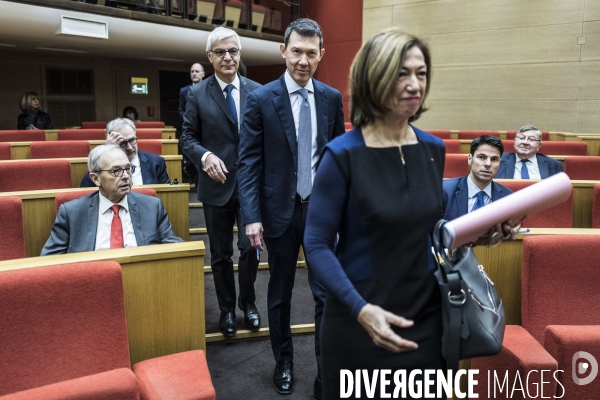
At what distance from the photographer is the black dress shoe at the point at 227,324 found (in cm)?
238

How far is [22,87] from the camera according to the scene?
8.59 m

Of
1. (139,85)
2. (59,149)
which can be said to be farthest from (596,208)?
(139,85)

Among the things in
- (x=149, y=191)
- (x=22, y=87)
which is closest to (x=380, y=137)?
(x=149, y=191)

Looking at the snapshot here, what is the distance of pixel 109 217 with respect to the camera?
2.02 metres

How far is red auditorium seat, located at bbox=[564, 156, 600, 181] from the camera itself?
3418mm

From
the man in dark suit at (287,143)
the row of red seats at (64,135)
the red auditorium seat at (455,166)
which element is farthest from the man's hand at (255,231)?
the row of red seats at (64,135)

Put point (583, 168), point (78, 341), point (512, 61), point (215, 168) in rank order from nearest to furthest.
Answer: point (78, 341), point (215, 168), point (583, 168), point (512, 61)

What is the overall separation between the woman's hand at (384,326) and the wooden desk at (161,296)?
740 mm

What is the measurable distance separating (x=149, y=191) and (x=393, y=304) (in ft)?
4.77

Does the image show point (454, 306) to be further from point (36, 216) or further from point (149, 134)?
point (149, 134)

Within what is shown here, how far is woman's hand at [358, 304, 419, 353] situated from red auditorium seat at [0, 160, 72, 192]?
243 cm

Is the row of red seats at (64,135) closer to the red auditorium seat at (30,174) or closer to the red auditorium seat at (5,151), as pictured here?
the red auditorium seat at (5,151)

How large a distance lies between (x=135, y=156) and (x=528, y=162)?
2544 millimetres

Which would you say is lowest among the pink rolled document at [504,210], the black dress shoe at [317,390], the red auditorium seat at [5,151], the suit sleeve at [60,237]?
the black dress shoe at [317,390]
